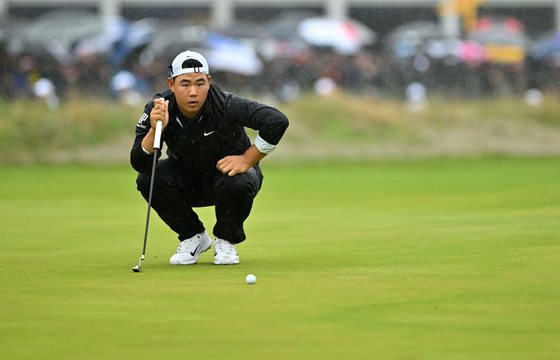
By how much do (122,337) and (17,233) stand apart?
6.21 metres

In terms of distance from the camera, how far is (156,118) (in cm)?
696

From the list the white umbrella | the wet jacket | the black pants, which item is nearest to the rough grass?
the white umbrella

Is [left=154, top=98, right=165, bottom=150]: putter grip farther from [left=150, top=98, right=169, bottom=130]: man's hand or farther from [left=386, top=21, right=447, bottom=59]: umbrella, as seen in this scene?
[left=386, top=21, right=447, bottom=59]: umbrella

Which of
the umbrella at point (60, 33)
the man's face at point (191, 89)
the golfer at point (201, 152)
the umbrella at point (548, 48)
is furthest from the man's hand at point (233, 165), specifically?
the umbrella at point (548, 48)

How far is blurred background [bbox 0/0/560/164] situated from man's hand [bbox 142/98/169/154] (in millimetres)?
18286

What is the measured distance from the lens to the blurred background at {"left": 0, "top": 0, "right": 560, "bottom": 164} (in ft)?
84.2

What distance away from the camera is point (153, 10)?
54.0 m

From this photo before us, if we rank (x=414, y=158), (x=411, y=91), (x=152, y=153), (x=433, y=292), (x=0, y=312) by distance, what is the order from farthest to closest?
1. (x=411, y=91)
2. (x=414, y=158)
3. (x=152, y=153)
4. (x=433, y=292)
5. (x=0, y=312)

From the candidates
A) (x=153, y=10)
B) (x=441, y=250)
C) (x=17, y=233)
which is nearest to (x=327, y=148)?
(x=17, y=233)

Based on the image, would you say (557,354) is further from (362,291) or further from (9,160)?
(9,160)

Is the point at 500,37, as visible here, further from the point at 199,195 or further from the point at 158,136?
the point at 158,136

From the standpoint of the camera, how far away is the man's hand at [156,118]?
697cm

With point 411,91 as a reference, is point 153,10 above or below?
above

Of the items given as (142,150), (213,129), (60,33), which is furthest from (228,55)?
(142,150)
